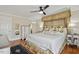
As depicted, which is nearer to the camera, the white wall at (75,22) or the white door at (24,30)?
the white wall at (75,22)

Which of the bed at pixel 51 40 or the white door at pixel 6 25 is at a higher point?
the white door at pixel 6 25

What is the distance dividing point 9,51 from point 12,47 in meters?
0.08

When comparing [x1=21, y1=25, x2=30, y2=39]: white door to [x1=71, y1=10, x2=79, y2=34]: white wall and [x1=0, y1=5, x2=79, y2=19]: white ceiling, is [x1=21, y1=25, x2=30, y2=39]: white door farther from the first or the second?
[x1=71, y1=10, x2=79, y2=34]: white wall

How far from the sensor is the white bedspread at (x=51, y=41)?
138cm

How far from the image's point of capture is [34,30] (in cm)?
154

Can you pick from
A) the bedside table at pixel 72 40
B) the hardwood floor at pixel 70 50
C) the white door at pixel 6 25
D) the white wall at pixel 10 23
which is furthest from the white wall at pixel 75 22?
the white door at pixel 6 25

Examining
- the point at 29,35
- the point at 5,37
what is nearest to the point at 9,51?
the point at 5,37

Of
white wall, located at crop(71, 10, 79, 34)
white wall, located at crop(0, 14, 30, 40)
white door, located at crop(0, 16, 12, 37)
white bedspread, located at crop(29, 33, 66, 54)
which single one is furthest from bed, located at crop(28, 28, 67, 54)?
white door, located at crop(0, 16, 12, 37)

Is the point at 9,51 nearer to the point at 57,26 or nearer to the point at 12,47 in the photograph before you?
the point at 12,47

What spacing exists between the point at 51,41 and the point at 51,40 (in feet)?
0.06

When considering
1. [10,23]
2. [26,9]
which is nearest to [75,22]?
[26,9]

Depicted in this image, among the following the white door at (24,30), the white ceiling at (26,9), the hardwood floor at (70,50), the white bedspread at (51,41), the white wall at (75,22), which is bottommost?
the hardwood floor at (70,50)

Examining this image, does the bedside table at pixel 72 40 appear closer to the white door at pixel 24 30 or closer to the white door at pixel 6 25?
the white door at pixel 24 30

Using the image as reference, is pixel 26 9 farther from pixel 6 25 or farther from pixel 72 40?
pixel 72 40
